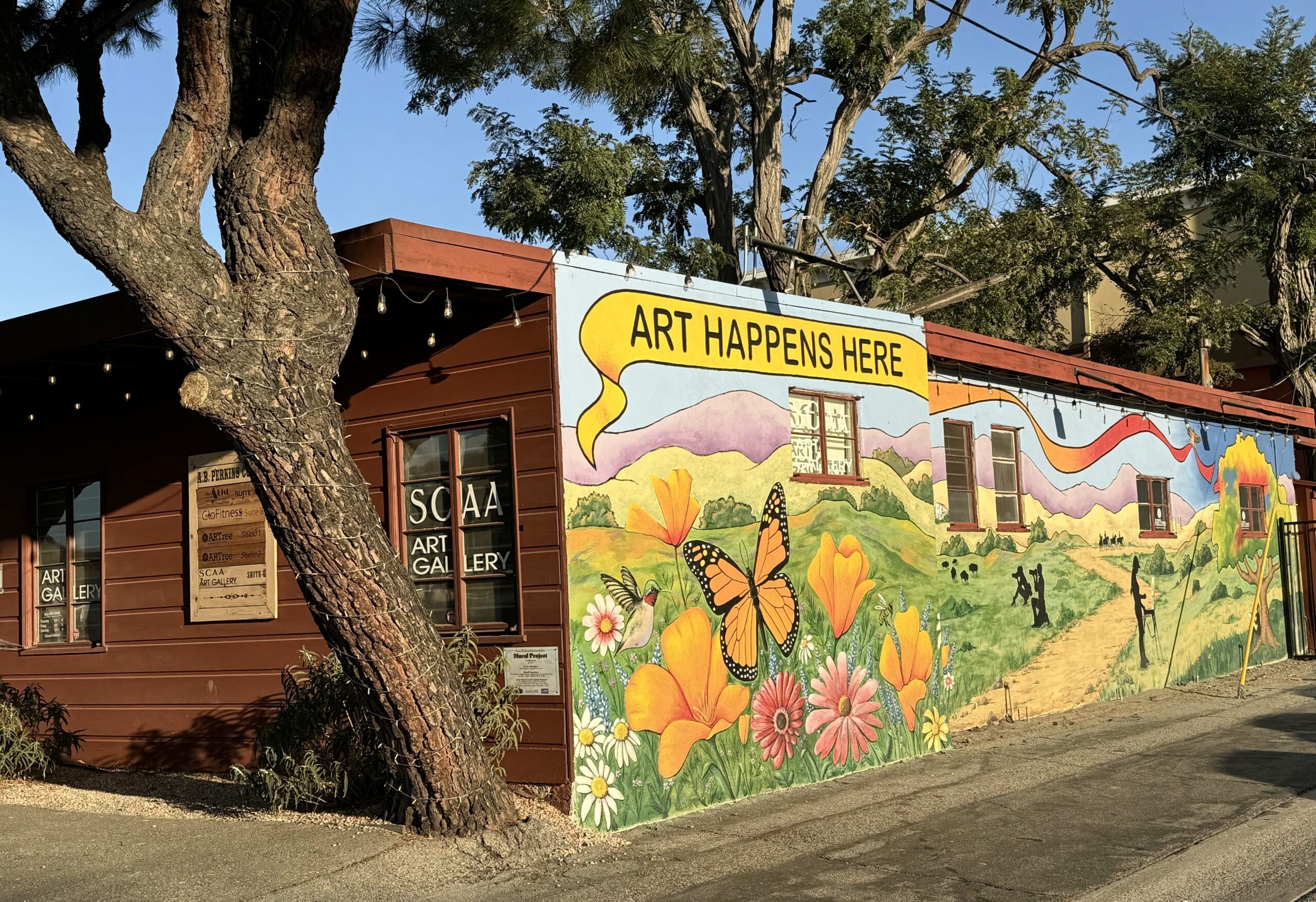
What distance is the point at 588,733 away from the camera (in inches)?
323

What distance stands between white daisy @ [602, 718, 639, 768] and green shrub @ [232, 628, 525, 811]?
0.58 m

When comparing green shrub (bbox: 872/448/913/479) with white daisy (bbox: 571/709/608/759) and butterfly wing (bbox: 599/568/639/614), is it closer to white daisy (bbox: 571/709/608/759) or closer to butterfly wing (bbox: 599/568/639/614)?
butterfly wing (bbox: 599/568/639/614)

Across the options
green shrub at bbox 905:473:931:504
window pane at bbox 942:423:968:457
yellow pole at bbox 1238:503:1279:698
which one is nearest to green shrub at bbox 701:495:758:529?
green shrub at bbox 905:473:931:504

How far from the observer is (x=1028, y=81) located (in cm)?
2055

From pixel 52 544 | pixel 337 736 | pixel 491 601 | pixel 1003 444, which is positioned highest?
pixel 1003 444

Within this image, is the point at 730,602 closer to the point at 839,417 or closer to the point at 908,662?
the point at 839,417

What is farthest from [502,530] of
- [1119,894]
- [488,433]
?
[1119,894]

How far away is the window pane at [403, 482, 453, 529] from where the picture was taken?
896 cm

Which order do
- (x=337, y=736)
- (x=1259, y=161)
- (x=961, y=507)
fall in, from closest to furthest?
1. (x=337, y=736)
2. (x=961, y=507)
3. (x=1259, y=161)

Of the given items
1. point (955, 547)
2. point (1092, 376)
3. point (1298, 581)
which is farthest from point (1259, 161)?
point (955, 547)

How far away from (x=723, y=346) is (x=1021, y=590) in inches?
212

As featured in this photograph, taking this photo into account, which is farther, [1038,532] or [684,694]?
[1038,532]

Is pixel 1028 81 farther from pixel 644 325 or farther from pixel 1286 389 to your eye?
pixel 644 325

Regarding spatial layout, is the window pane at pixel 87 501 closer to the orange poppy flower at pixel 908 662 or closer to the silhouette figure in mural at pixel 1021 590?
the orange poppy flower at pixel 908 662
